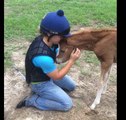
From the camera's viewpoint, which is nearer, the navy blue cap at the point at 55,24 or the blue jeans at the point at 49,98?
the navy blue cap at the point at 55,24

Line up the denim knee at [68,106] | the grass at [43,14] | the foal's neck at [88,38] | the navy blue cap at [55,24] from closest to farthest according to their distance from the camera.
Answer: the navy blue cap at [55,24] < the foal's neck at [88,38] < the denim knee at [68,106] < the grass at [43,14]

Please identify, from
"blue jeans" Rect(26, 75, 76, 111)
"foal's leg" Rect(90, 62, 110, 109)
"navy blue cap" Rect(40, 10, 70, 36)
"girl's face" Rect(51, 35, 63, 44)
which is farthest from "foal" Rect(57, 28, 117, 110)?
"blue jeans" Rect(26, 75, 76, 111)

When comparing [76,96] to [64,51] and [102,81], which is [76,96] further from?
[64,51]

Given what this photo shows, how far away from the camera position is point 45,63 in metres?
3.88

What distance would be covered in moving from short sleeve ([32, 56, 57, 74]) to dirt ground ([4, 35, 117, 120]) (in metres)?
0.60

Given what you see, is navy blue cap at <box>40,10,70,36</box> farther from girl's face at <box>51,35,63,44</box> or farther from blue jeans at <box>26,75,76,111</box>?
blue jeans at <box>26,75,76,111</box>

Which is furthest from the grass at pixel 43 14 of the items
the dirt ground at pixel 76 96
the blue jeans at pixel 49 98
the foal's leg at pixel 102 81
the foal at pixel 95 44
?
the foal's leg at pixel 102 81

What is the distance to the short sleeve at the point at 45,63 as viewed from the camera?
388 cm

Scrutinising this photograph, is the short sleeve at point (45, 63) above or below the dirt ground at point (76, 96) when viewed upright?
above

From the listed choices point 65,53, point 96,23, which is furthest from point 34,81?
point 96,23

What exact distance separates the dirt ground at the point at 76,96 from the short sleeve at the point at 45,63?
0.60 m

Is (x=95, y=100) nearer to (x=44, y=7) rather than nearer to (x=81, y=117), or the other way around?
(x=81, y=117)

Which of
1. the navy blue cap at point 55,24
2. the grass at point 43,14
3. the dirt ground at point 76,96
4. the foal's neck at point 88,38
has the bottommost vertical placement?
the dirt ground at point 76,96

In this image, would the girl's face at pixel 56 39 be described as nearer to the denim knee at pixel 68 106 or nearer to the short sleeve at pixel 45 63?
the short sleeve at pixel 45 63
